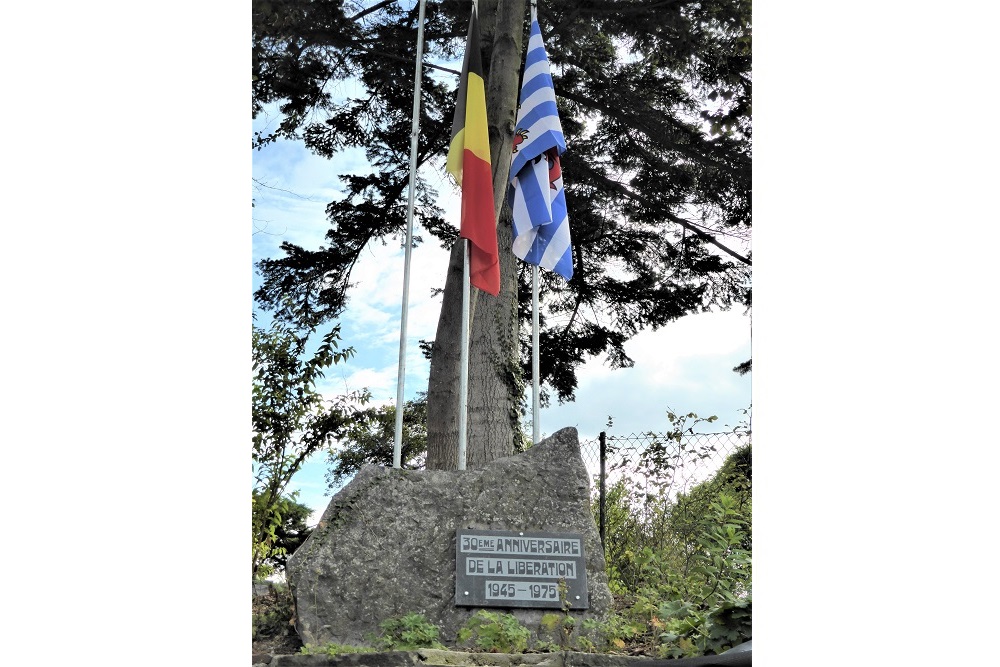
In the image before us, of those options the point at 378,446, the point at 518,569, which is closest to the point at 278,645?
the point at 518,569

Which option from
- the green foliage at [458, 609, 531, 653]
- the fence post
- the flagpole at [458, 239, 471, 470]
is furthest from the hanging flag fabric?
the green foliage at [458, 609, 531, 653]

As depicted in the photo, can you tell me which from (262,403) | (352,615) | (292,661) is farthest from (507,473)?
(262,403)

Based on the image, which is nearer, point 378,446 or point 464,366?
point 464,366

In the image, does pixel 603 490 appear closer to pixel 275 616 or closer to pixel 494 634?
pixel 494 634

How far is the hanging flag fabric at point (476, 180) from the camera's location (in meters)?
5.30

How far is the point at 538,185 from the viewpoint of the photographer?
5574 mm

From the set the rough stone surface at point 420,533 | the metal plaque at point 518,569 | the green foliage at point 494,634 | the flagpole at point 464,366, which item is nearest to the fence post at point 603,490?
the flagpole at point 464,366

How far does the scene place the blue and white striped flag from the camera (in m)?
5.55

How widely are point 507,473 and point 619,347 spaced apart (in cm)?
465

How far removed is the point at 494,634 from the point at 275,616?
1.21 m

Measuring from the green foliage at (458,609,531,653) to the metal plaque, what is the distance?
4.4 inches

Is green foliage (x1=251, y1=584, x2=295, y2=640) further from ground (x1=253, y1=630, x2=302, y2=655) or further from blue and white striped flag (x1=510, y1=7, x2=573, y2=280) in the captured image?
blue and white striped flag (x1=510, y1=7, x2=573, y2=280)

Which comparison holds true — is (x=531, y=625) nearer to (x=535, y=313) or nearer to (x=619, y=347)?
(x=535, y=313)

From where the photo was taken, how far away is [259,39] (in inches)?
304
